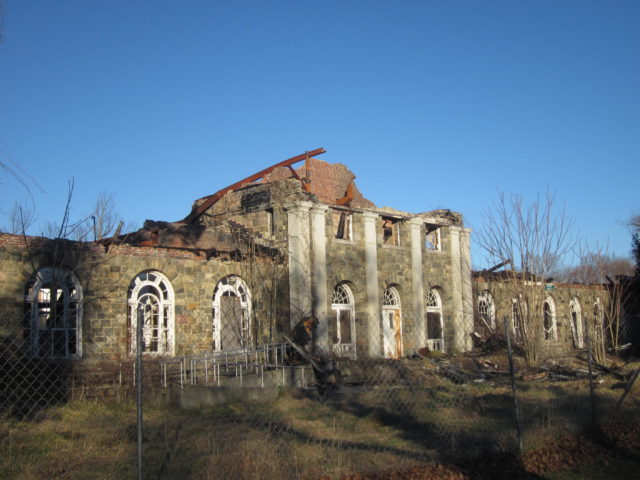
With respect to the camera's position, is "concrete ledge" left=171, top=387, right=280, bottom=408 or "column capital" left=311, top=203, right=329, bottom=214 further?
"column capital" left=311, top=203, right=329, bottom=214

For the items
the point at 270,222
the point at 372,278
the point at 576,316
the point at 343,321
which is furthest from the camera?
the point at 576,316

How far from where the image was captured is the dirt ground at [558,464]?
730 centimetres

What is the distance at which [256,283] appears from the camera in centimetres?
2108

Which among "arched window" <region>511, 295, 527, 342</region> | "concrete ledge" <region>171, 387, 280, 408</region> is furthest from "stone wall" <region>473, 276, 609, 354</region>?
"concrete ledge" <region>171, 387, 280, 408</region>

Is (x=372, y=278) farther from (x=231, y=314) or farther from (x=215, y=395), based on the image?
(x=215, y=395)

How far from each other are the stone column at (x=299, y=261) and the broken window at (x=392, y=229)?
4.71 meters

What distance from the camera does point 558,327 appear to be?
3195cm

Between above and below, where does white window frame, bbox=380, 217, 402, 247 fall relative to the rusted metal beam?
below

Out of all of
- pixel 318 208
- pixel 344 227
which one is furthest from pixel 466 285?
pixel 318 208

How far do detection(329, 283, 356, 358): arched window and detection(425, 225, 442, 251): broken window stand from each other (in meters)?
5.74

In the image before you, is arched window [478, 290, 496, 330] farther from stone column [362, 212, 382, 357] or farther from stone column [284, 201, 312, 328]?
stone column [284, 201, 312, 328]

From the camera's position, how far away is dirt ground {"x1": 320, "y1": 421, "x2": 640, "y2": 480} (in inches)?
287

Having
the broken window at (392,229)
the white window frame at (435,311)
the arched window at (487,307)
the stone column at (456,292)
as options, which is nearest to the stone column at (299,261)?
the broken window at (392,229)

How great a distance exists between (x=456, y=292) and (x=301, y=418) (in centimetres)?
1679
